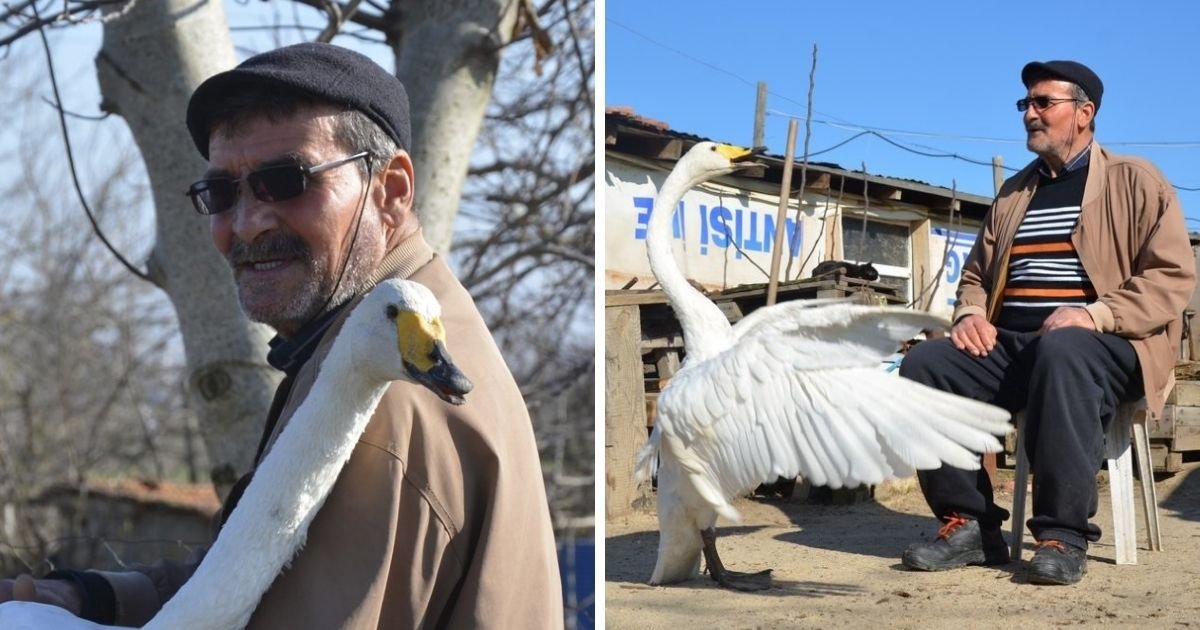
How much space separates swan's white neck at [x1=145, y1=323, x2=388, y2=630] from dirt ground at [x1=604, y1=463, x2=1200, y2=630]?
168 cm

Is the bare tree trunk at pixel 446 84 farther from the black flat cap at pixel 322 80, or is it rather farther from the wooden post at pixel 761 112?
the wooden post at pixel 761 112

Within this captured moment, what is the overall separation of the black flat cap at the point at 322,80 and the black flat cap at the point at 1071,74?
8.52ft

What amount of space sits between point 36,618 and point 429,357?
0.69 metres

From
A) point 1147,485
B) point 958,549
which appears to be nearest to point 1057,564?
point 958,549

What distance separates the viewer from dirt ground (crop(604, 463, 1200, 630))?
282cm

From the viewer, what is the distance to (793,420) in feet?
10.7

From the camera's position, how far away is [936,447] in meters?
2.99

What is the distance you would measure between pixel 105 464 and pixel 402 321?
15.0 ft

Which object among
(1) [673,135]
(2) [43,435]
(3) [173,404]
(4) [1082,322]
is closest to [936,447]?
(4) [1082,322]

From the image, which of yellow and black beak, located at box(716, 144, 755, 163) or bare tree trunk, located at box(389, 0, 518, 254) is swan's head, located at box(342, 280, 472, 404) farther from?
yellow and black beak, located at box(716, 144, 755, 163)

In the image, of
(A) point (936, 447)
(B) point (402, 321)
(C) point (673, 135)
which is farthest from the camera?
(C) point (673, 135)

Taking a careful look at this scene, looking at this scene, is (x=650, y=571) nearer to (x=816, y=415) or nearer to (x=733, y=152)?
(x=816, y=415)

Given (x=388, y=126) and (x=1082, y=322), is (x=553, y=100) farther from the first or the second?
(x=388, y=126)

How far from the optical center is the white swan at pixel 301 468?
1387 millimetres
